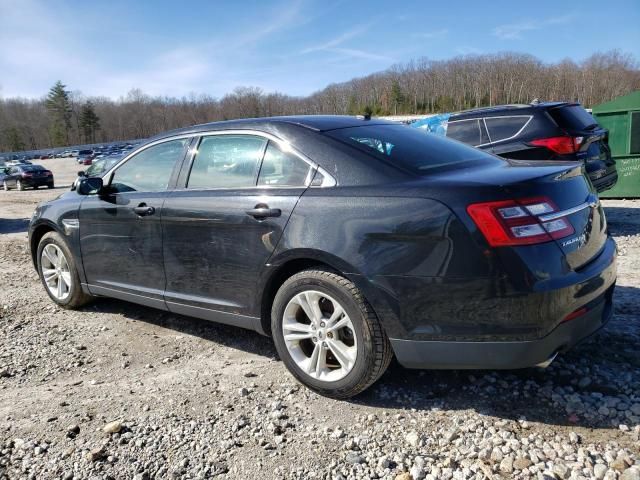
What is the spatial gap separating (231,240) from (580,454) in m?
2.20

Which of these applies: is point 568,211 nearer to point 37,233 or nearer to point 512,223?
point 512,223

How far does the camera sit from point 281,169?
320cm

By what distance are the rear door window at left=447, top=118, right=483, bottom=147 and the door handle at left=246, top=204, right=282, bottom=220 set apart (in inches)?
192

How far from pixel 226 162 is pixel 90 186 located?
1457 millimetres

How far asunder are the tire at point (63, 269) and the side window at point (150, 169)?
35.1 inches

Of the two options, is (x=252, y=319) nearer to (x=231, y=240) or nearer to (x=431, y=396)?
(x=231, y=240)

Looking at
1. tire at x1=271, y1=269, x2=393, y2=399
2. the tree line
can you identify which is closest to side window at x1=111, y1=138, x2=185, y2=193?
tire at x1=271, y1=269, x2=393, y2=399

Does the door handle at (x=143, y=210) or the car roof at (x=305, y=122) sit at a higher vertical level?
the car roof at (x=305, y=122)

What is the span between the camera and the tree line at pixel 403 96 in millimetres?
111375

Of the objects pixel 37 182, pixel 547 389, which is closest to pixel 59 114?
pixel 37 182

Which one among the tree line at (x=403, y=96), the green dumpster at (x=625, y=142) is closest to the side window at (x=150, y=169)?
the green dumpster at (x=625, y=142)

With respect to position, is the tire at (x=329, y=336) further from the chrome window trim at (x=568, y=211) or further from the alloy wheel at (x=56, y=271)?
the alloy wheel at (x=56, y=271)

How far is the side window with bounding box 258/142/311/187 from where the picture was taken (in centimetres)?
310

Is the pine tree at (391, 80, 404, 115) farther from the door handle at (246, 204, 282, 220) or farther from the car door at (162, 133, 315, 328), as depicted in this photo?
the door handle at (246, 204, 282, 220)
